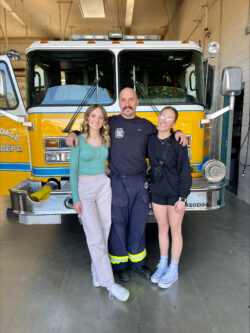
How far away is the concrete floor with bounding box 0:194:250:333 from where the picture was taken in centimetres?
229

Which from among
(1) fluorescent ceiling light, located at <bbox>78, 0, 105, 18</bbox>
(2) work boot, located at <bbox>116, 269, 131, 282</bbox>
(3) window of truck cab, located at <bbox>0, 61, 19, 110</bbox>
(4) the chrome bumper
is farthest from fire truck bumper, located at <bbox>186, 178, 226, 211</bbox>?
(1) fluorescent ceiling light, located at <bbox>78, 0, 105, 18</bbox>

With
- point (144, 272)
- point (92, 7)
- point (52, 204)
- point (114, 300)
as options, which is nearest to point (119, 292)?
point (114, 300)

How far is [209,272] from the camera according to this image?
3043 mm

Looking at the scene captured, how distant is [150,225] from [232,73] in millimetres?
2588

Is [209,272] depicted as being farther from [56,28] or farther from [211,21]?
[56,28]

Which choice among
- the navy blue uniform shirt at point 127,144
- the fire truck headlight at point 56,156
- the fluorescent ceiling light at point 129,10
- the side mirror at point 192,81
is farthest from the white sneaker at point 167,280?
the fluorescent ceiling light at point 129,10

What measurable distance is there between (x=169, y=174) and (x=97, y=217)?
0.77 meters

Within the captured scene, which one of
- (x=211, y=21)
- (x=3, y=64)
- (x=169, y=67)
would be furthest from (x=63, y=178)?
(x=211, y=21)

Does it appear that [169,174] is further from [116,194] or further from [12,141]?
[12,141]

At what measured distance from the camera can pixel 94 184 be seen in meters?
2.42

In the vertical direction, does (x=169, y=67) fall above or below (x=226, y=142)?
above

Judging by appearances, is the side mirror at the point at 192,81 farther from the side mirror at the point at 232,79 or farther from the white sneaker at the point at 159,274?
the white sneaker at the point at 159,274

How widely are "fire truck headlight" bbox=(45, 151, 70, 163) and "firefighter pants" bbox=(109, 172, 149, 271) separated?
906 millimetres

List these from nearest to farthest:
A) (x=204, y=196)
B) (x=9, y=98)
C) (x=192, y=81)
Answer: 1. (x=204, y=196)
2. (x=192, y=81)
3. (x=9, y=98)
